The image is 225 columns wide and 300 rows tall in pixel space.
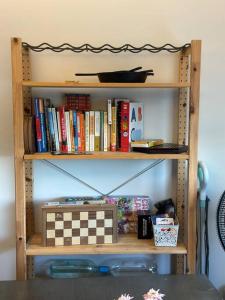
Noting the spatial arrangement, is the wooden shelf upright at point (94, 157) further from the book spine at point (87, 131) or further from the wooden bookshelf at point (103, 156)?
the book spine at point (87, 131)

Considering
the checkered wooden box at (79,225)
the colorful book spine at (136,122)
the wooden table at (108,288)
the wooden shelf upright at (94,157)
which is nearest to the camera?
the wooden table at (108,288)

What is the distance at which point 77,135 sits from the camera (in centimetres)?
166

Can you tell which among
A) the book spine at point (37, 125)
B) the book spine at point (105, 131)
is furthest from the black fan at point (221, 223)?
the book spine at point (37, 125)

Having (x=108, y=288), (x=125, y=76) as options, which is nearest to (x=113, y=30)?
(x=125, y=76)

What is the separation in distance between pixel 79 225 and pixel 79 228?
0.01 m

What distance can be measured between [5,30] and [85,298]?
1313mm

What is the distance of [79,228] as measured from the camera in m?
1.61

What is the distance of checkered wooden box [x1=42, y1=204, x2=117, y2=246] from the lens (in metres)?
1.59

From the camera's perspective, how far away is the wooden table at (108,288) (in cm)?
128

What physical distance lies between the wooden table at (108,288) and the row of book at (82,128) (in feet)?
1.96

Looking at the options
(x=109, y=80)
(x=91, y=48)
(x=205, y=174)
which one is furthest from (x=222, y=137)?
(x=91, y=48)

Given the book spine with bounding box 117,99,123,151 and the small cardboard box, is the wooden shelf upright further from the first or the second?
the book spine with bounding box 117,99,123,151

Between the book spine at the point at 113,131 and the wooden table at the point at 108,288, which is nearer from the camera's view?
the wooden table at the point at 108,288

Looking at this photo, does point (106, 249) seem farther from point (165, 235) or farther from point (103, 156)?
point (103, 156)
